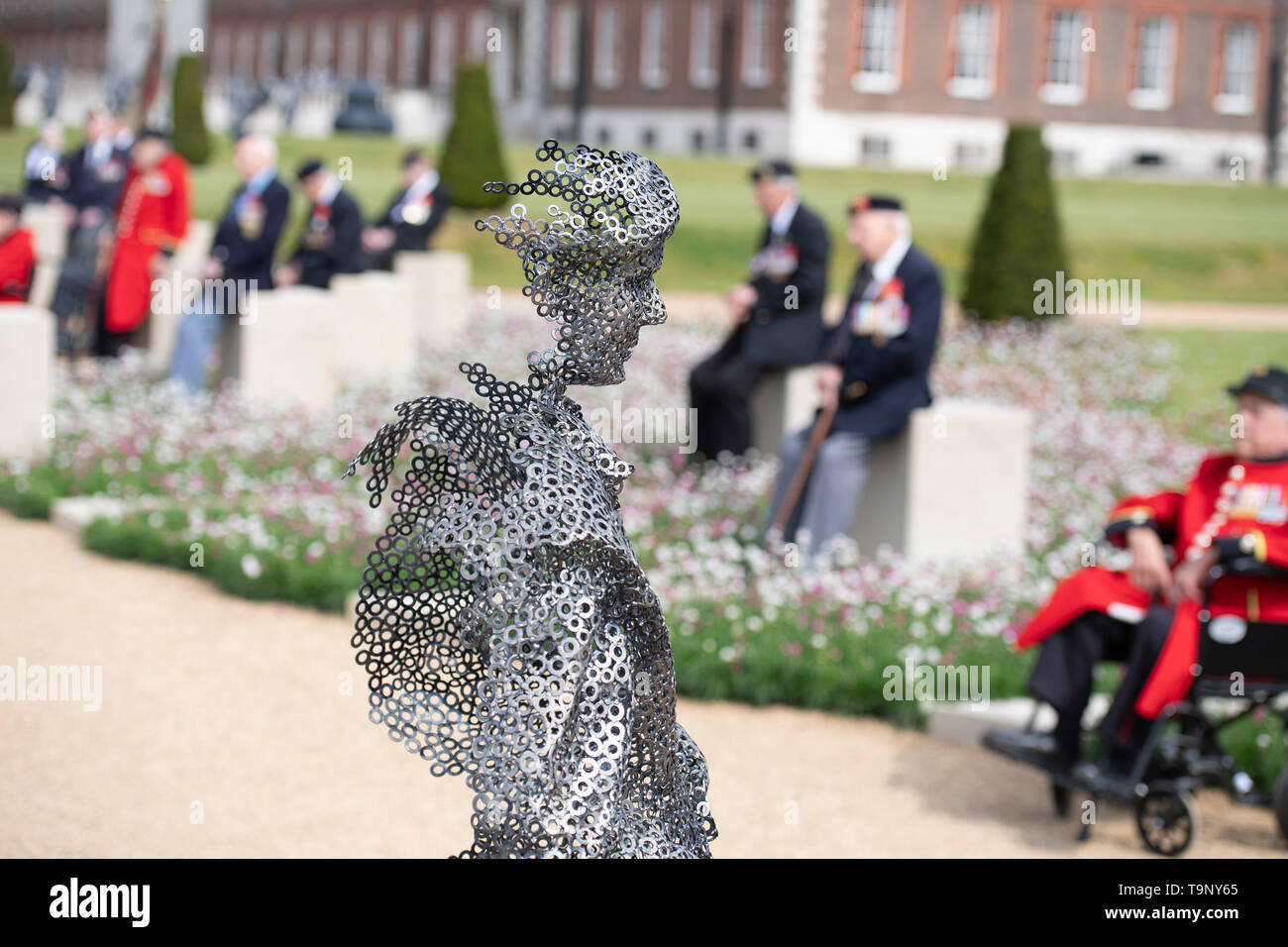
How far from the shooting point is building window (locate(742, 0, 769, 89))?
3938 cm

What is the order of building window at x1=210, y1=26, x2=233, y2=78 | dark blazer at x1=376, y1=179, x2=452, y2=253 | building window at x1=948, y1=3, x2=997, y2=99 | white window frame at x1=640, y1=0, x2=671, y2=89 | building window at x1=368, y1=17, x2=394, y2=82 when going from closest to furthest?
dark blazer at x1=376, y1=179, x2=452, y2=253, building window at x1=948, y1=3, x2=997, y2=99, white window frame at x1=640, y1=0, x2=671, y2=89, building window at x1=368, y1=17, x2=394, y2=82, building window at x1=210, y1=26, x2=233, y2=78

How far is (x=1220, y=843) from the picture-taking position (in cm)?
522

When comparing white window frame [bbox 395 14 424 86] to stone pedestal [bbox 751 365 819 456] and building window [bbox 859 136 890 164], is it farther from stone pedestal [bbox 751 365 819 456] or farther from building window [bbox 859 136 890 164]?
stone pedestal [bbox 751 365 819 456]

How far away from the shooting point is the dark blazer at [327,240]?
1338 cm

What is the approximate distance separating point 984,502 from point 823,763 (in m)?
2.62

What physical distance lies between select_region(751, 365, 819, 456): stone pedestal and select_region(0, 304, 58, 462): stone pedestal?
4082 mm

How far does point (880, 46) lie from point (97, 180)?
25.1 m

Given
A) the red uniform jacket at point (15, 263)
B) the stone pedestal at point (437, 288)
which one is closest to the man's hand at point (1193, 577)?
the red uniform jacket at point (15, 263)

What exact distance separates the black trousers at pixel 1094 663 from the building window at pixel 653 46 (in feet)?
125

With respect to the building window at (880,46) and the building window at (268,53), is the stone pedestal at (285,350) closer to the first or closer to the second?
the building window at (880,46)

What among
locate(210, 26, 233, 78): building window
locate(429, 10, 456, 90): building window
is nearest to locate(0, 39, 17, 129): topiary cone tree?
locate(429, 10, 456, 90): building window
